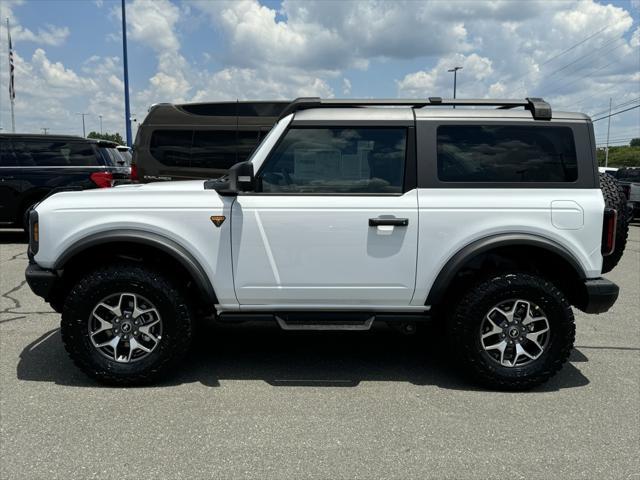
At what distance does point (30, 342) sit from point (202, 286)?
2032mm

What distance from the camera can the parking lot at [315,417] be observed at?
2.78m

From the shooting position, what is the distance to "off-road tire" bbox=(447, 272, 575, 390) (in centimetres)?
366

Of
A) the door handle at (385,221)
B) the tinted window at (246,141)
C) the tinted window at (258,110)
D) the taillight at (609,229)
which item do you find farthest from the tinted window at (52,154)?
the taillight at (609,229)

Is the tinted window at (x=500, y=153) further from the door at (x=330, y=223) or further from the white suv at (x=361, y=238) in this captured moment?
the door at (x=330, y=223)

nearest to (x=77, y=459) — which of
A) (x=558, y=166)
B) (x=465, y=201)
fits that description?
(x=465, y=201)

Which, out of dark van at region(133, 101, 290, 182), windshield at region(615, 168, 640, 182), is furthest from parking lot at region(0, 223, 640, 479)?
windshield at region(615, 168, 640, 182)

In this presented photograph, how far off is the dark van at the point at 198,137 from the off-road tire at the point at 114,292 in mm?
6145

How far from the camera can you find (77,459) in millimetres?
2795

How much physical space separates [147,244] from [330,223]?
1.26 meters

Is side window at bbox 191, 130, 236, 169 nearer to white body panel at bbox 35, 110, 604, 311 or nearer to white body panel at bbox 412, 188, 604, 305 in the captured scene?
white body panel at bbox 35, 110, 604, 311

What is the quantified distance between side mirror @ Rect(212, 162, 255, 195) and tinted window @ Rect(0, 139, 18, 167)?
319 inches

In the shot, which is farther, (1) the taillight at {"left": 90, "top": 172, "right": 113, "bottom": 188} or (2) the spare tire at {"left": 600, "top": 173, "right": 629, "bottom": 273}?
(1) the taillight at {"left": 90, "top": 172, "right": 113, "bottom": 188}

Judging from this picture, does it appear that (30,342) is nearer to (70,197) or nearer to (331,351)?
(70,197)

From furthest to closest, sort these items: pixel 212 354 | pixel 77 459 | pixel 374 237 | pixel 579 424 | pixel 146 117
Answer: pixel 146 117, pixel 212 354, pixel 374 237, pixel 579 424, pixel 77 459
